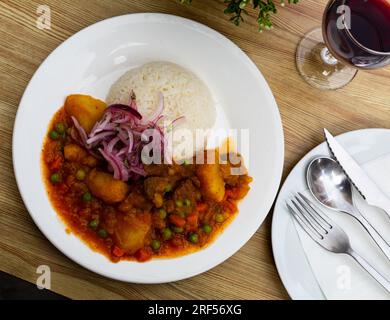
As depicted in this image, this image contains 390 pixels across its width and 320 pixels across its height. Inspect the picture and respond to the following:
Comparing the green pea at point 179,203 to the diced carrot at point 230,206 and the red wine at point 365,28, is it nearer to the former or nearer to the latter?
the diced carrot at point 230,206

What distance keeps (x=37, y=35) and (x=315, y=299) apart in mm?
1740

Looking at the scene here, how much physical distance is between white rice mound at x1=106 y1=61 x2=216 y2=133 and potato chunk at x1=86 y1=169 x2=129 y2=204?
0.36 m

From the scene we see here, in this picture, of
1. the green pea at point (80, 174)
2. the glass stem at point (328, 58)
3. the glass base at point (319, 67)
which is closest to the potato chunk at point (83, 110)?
the green pea at point (80, 174)

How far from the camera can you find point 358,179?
216cm

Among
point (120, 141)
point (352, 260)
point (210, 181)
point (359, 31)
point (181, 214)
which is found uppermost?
point (359, 31)

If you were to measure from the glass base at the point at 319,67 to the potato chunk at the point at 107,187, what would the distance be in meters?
1.04

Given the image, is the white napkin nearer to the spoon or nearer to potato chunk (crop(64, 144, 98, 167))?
the spoon

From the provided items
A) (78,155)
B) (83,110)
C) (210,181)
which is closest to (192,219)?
(210,181)

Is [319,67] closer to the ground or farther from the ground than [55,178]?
farther from the ground

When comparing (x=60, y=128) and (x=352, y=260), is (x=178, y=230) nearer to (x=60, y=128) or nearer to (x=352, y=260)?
(x=60, y=128)

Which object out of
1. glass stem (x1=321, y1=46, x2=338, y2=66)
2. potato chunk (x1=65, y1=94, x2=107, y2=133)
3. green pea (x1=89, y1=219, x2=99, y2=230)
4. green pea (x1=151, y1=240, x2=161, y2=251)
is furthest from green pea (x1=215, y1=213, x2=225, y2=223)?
glass stem (x1=321, y1=46, x2=338, y2=66)

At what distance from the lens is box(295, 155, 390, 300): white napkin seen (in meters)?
2.11

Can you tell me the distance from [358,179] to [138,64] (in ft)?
3.75

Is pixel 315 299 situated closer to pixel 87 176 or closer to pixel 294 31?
pixel 87 176
